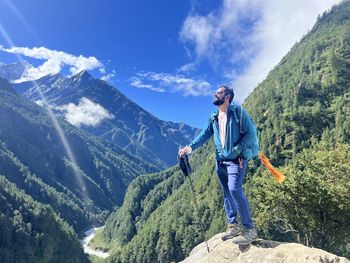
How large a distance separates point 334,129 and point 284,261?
193 m

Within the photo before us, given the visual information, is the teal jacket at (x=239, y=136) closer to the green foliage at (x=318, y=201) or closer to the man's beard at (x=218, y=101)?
the man's beard at (x=218, y=101)

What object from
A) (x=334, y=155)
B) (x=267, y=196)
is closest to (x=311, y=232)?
(x=267, y=196)

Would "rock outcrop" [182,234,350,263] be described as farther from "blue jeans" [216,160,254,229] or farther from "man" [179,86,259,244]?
"blue jeans" [216,160,254,229]

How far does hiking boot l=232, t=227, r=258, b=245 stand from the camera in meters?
13.1

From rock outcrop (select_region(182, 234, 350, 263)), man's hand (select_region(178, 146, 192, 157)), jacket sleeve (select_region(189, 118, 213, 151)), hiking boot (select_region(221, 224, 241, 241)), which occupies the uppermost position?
jacket sleeve (select_region(189, 118, 213, 151))

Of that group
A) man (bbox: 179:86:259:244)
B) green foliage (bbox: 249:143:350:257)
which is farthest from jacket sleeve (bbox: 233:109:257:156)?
green foliage (bbox: 249:143:350:257)

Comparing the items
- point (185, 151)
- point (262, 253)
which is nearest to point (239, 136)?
point (185, 151)

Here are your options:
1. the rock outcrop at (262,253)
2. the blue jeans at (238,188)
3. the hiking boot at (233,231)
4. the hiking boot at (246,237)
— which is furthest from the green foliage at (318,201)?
the blue jeans at (238,188)

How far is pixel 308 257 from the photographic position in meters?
11.4

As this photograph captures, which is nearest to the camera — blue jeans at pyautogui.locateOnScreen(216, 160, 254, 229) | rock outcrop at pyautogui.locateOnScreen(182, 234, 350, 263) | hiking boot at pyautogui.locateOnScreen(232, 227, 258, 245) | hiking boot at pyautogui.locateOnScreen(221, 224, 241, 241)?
rock outcrop at pyautogui.locateOnScreen(182, 234, 350, 263)

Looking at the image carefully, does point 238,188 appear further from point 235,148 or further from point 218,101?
point 218,101

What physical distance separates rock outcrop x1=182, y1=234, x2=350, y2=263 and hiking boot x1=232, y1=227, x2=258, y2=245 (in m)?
0.22

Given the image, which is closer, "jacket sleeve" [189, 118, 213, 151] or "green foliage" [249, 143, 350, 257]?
"jacket sleeve" [189, 118, 213, 151]

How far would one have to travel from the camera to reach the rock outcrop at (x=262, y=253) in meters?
11.4
